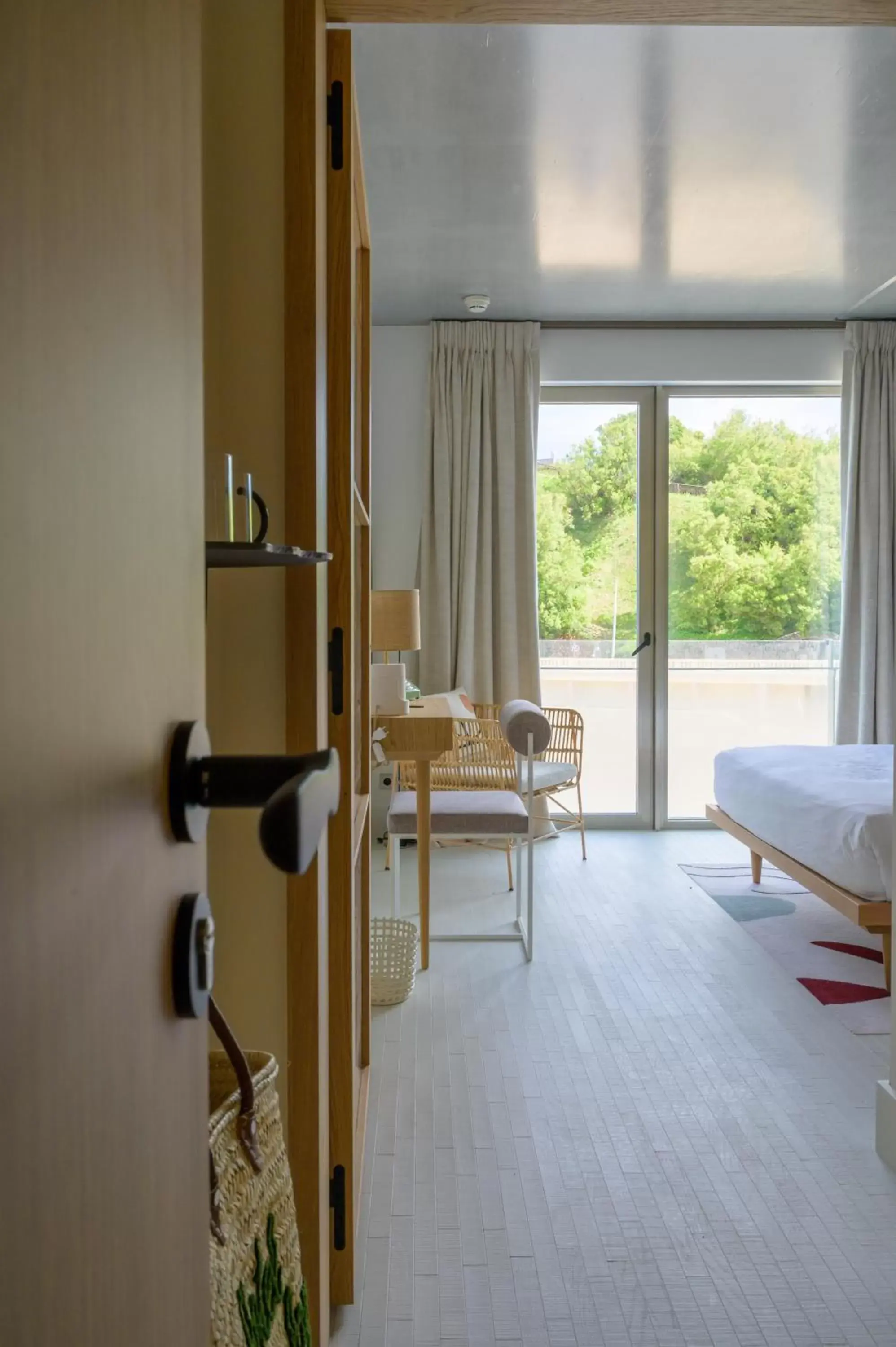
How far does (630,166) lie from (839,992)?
2.89 m

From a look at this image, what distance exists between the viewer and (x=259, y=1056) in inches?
45.6

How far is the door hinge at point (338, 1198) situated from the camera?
175 centimetres

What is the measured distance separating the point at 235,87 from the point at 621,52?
79.7 inches

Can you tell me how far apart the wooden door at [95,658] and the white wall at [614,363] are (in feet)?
16.9

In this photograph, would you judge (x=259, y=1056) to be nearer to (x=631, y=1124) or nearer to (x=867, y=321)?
(x=631, y=1124)

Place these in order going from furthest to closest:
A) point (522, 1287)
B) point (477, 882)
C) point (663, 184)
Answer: point (477, 882) → point (663, 184) → point (522, 1287)

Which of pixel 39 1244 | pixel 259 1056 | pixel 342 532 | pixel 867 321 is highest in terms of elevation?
pixel 867 321

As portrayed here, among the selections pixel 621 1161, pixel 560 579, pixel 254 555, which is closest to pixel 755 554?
pixel 560 579

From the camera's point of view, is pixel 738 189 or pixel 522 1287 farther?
pixel 738 189

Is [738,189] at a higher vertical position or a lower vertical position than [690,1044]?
higher

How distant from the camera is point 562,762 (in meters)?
5.38

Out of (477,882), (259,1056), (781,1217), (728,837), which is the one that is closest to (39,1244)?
(259,1056)

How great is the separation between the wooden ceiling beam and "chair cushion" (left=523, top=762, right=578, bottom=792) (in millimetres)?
3378

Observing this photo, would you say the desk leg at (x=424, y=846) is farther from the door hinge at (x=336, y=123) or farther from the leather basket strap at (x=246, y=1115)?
the leather basket strap at (x=246, y=1115)
